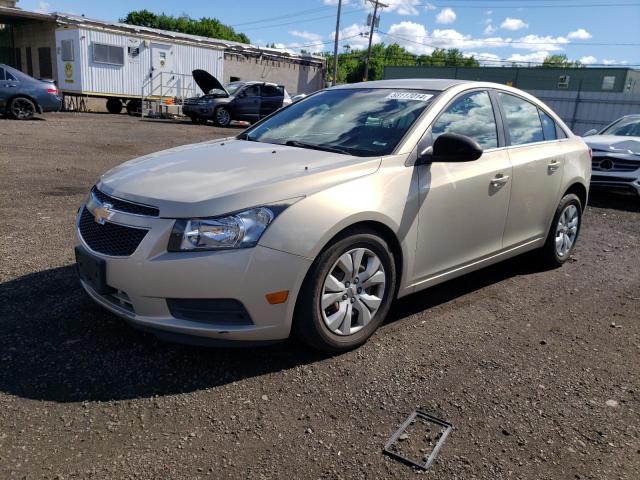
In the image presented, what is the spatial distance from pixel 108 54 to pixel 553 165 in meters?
22.2

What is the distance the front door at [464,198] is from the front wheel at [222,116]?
17.5 meters

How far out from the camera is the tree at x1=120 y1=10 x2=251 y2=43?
7662 cm

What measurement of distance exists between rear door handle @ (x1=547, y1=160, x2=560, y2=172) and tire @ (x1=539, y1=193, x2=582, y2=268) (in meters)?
0.38

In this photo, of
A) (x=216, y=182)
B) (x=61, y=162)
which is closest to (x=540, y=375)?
(x=216, y=182)

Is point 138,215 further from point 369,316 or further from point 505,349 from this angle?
point 505,349

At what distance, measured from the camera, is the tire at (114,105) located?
80.4 feet

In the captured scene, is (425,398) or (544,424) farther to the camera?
(425,398)

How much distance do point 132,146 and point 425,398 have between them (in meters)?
11.9

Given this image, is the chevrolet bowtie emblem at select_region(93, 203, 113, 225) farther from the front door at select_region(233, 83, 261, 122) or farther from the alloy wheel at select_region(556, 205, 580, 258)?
the front door at select_region(233, 83, 261, 122)

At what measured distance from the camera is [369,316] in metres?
3.40

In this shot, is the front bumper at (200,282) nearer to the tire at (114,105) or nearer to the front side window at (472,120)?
the front side window at (472,120)

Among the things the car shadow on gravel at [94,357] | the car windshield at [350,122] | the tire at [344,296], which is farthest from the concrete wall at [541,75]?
the car shadow on gravel at [94,357]

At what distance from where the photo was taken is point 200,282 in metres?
2.79

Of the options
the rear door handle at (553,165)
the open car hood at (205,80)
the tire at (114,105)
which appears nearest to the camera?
the rear door handle at (553,165)
